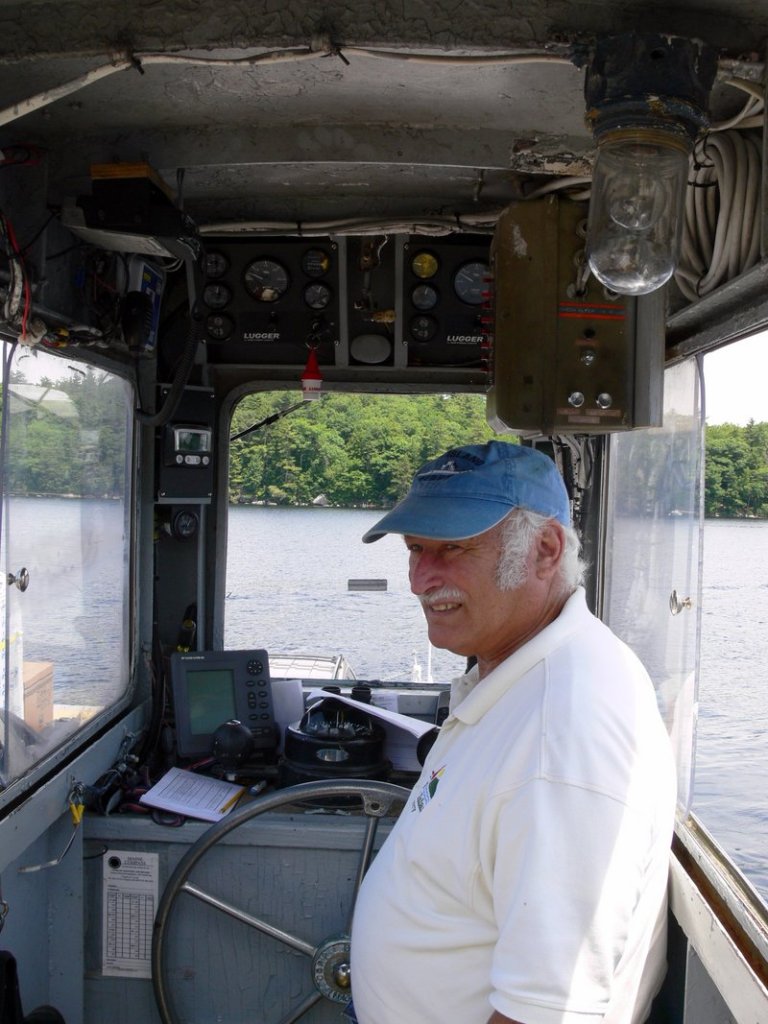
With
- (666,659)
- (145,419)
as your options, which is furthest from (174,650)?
(666,659)

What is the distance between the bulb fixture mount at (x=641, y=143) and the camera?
6.10 feet

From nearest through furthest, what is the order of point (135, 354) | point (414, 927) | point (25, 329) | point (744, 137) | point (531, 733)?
point (531, 733) → point (414, 927) → point (744, 137) → point (25, 329) → point (135, 354)

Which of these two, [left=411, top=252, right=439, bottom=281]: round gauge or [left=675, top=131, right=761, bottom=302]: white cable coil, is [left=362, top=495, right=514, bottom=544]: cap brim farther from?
[left=411, top=252, right=439, bottom=281]: round gauge

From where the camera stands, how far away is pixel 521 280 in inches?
114

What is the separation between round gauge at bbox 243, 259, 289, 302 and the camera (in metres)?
3.96

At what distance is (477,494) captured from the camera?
1.77 meters

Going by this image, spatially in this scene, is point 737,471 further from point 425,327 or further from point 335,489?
point 335,489

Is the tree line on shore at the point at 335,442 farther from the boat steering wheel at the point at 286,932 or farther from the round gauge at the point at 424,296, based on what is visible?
the boat steering wheel at the point at 286,932

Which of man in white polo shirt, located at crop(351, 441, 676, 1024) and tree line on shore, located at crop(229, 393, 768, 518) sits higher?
tree line on shore, located at crop(229, 393, 768, 518)

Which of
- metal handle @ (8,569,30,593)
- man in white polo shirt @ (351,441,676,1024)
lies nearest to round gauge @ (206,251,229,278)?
metal handle @ (8,569,30,593)

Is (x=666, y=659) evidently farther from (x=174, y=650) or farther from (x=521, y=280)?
(x=174, y=650)

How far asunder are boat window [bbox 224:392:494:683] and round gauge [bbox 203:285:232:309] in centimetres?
43

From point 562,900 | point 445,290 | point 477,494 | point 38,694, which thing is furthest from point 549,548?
point 445,290

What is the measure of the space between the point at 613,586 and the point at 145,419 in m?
1.88
